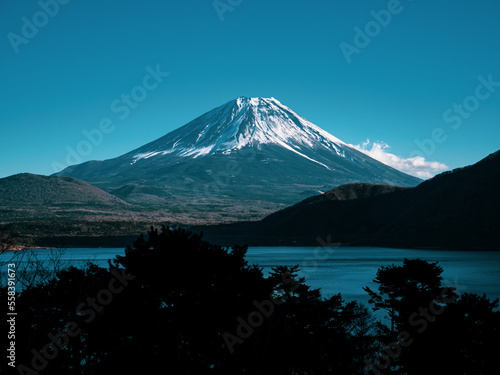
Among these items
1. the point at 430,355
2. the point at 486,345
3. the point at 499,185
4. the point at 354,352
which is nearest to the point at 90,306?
the point at 354,352

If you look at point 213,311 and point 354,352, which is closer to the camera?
point 213,311

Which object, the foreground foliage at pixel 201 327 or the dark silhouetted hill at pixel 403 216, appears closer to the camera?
the foreground foliage at pixel 201 327

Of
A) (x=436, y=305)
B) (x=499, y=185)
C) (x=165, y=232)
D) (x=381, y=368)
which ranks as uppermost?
(x=499, y=185)

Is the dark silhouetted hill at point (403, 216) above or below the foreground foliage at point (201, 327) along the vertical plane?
above

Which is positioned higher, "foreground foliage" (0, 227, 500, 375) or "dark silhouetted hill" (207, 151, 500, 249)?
"dark silhouetted hill" (207, 151, 500, 249)

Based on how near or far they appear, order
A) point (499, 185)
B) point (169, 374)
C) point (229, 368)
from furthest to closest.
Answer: point (499, 185) → point (229, 368) → point (169, 374)

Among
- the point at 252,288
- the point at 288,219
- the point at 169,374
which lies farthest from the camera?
the point at 288,219

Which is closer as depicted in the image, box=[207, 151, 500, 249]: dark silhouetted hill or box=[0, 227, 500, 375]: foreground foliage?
box=[0, 227, 500, 375]: foreground foliage

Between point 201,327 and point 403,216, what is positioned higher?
point 403,216

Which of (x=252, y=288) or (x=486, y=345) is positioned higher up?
(x=252, y=288)

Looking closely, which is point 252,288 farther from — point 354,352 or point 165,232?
point 354,352

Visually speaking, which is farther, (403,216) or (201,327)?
(403,216)
